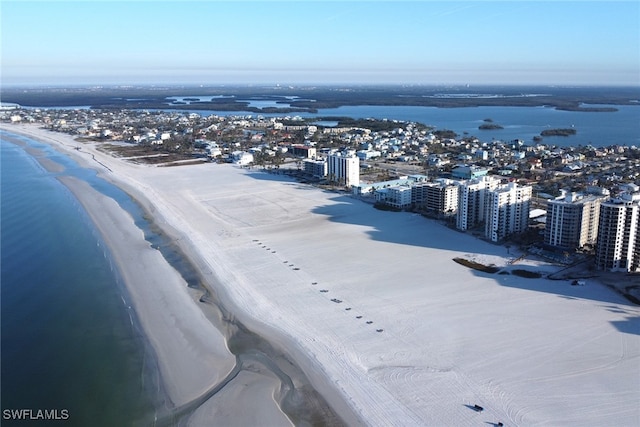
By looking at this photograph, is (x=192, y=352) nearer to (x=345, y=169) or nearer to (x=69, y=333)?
(x=69, y=333)

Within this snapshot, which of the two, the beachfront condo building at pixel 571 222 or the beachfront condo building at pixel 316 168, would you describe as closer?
the beachfront condo building at pixel 571 222

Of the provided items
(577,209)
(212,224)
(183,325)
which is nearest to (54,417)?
(183,325)

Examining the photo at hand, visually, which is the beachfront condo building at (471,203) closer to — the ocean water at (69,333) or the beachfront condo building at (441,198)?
the beachfront condo building at (441,198)

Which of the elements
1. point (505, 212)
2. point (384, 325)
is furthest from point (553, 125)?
point (384, 325)

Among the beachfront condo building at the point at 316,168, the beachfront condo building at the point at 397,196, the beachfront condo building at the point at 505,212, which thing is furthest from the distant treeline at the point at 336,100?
the beachfront condo building at the point at 505,212

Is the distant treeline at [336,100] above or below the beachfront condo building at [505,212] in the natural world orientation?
above

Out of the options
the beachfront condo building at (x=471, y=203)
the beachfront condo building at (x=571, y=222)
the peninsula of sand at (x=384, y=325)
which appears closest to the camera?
the peninsula of sand at (x=384, y=325)
